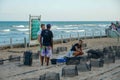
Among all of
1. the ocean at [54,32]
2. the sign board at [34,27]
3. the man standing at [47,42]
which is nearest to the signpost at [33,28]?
the sign board at [34,27]

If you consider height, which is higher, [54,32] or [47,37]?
[47,37]

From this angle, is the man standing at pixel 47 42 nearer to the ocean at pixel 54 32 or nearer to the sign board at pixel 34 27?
the sign board at pixel 34 27

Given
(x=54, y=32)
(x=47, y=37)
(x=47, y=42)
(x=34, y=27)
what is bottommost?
(x=54, y=32)

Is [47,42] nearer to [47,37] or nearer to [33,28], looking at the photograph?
[47,37]

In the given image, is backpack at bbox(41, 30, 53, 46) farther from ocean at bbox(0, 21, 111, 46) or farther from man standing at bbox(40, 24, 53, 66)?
ocean at bbox(0, 21, 111, 46)

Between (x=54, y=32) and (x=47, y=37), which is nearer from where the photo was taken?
(x=47, y=37)

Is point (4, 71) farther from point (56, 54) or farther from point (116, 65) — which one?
point (56, 54)

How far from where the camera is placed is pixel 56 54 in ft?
56.8

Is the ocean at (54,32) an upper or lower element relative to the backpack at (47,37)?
lower

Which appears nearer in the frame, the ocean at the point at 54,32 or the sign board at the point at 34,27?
the sign board at the point at 34,27

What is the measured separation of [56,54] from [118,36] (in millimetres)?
12156

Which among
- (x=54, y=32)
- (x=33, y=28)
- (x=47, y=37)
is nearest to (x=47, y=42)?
(x=47, y=37)

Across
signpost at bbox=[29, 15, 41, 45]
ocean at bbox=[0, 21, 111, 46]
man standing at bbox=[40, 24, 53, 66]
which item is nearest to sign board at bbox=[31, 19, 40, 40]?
signpost at bbox=[29, 15, 41, 45]

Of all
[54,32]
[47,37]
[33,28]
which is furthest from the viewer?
[54,32]
